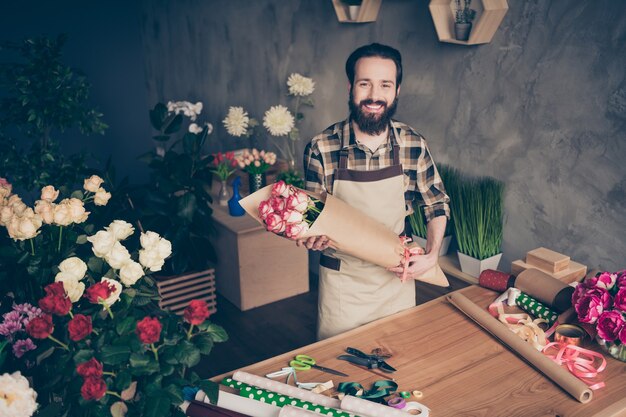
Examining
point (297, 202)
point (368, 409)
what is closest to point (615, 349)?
point (368, 409)

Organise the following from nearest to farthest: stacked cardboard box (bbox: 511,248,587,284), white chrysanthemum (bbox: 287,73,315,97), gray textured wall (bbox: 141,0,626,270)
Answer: stacked cardboard box (bbox: 511,248,587,284) → gray textured wall (bbox: 141,0,626,270) → white chrysanthemum (bbox: 287,73,315,97)

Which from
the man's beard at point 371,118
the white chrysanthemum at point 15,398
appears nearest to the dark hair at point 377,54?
the man's beard at point 371,118

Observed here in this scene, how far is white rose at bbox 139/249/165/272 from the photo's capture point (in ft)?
4.63

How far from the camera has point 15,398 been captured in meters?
1.08

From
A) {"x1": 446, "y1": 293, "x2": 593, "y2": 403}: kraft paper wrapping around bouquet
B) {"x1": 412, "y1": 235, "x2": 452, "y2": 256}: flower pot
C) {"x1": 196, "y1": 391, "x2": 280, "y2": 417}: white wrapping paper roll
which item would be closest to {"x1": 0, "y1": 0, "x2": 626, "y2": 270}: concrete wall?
{"x1": 412, "y1": 235, "x2": 452, "y2": 256}: flower pot

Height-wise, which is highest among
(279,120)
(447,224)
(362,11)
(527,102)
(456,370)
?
(362,11)

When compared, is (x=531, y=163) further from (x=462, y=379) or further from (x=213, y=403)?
(x=213, y=403)

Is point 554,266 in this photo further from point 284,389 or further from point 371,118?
point 284,389

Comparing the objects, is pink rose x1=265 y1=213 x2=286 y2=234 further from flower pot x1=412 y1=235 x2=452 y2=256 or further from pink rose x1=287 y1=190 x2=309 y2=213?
flower pot x1=412 y1=235 x2=452 y2=256

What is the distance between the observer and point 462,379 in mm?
1638

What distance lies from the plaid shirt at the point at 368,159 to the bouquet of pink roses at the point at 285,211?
497 mm

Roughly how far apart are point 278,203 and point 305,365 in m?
0.49

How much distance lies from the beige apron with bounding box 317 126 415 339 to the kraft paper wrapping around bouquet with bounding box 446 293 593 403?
331 millimetres

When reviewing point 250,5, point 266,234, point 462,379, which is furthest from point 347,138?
point 250,5
